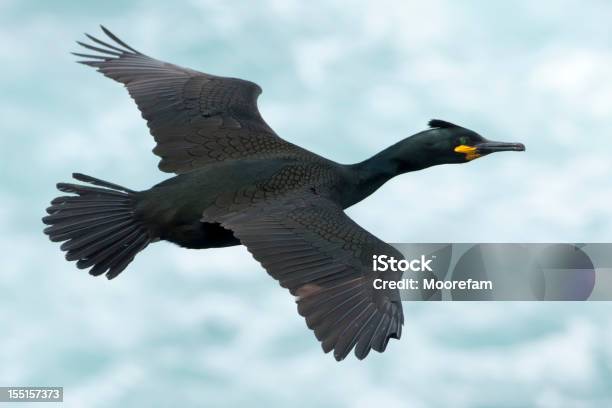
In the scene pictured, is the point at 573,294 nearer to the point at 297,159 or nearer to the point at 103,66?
the point at 297,159

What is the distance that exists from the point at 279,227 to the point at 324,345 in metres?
0.99

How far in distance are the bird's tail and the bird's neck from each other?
1.53 meters

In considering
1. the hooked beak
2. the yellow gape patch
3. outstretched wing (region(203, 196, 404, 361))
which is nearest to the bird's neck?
the yellow gape patch

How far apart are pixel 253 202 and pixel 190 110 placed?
4.95 feet

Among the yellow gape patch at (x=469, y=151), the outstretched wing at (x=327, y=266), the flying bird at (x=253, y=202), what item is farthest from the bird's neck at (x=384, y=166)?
the outstretched wing at (x=327, y=266)

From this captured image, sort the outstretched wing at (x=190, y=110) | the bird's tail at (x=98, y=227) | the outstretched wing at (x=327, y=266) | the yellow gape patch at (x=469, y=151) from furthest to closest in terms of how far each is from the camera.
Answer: the yellow gape patch at (x=469, y=151)
the outstretched wing at (x=190, y=110)
the bird's tail at (x=98, y=227)
the outstretched wing at (x=327, y=266)

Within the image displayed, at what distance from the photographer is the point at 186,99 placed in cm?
1005

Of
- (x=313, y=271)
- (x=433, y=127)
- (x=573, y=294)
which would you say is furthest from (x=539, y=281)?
(x=313, y=271)

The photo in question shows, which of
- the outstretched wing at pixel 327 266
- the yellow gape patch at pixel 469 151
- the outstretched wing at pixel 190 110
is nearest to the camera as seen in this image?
the outstretched wing at pixel 327 266

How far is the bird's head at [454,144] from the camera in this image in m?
9.78

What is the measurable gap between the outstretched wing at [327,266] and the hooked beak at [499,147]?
5.43ft

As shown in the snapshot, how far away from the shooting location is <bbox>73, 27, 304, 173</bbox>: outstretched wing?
934cm

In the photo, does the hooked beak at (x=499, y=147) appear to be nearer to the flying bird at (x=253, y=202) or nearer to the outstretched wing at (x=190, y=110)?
the flying bird at (x=253, y=202)

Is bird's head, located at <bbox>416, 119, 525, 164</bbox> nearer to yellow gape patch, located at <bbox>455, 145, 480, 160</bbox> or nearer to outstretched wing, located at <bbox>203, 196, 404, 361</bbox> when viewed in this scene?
yellow gape patch, located at <bbox>455, 145, 480, 160</bbox>
